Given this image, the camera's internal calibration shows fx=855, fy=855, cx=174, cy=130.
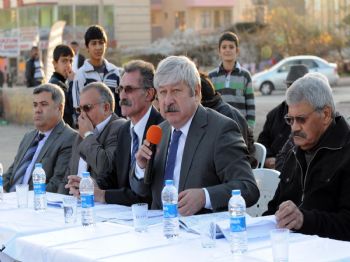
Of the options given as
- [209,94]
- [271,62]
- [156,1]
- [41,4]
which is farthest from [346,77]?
[209,94]

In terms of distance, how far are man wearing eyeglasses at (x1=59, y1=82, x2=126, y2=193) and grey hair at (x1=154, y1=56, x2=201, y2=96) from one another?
4.31 feet

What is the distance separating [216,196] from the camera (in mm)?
5312

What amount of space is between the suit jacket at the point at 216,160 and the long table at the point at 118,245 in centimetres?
60

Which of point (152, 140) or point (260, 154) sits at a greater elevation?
point (152, 140)

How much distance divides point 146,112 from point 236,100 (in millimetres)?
3426

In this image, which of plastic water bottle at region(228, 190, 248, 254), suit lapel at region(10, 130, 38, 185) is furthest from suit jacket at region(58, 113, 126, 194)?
plastic water bottle at region(228, 190, 248, 254)

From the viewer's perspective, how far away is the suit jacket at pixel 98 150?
21.9 ft

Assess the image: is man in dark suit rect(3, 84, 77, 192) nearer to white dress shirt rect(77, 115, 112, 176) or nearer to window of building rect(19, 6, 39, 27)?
white dress shirt rect(77, 115, 112, 176)

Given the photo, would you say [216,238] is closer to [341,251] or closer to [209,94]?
[341,251]

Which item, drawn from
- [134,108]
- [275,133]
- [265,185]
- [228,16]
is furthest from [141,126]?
[228,16]

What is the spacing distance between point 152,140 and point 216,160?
44cm

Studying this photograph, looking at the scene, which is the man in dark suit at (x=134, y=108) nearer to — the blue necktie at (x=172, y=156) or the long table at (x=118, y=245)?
the blue necktie at (x=172, y=156)

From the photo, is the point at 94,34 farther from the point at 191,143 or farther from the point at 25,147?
the point at 191,143

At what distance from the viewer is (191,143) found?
5.64 meters
